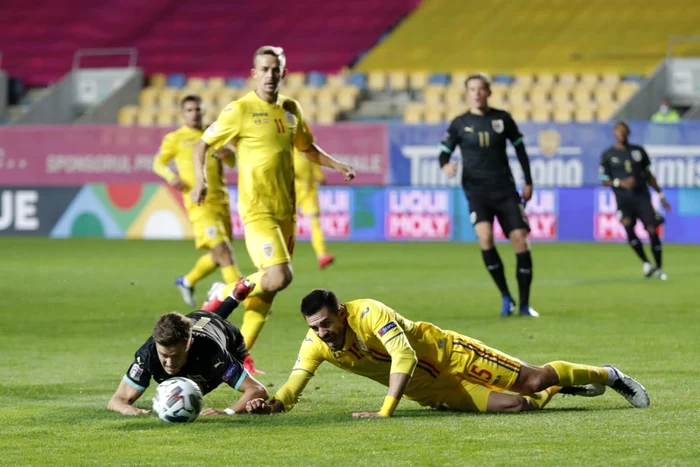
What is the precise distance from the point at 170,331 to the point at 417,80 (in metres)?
24.9

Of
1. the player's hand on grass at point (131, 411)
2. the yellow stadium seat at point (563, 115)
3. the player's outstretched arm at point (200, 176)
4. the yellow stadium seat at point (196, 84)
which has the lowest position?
the player's hand on grass at point (131, 411)

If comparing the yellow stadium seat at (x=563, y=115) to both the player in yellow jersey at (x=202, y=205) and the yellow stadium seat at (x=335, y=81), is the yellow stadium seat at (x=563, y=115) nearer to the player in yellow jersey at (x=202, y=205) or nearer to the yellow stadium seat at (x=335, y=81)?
the yellow stadium seat at (x=335, y=81)

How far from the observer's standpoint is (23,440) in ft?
21.3

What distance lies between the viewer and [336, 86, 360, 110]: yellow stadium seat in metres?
30.7

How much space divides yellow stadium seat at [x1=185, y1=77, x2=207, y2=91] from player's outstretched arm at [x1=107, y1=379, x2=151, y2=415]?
25678mm

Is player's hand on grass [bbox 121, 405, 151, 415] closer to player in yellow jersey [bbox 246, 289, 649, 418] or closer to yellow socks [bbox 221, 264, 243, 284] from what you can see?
player in yellow jersey [bbox 246, 289, 649, 418]

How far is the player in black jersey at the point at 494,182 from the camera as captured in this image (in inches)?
503

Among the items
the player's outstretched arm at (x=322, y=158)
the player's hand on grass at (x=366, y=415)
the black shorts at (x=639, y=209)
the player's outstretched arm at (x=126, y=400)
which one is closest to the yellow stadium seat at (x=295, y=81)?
the black shorts at (x=639, y=209)

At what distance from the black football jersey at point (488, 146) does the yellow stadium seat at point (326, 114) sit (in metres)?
17.0

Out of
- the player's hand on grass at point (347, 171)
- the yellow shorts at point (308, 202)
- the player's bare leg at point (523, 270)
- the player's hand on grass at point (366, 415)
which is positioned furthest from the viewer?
the yellow shorts at point (308, 202)

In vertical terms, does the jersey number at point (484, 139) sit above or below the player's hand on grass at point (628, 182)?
above

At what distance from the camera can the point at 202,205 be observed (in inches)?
520

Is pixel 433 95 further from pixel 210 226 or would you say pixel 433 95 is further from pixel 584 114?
pixel 210 226

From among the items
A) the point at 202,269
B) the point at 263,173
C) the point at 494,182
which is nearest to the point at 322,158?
the point at 263,173
